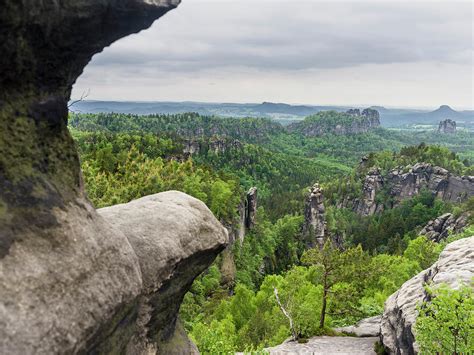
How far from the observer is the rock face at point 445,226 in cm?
8744

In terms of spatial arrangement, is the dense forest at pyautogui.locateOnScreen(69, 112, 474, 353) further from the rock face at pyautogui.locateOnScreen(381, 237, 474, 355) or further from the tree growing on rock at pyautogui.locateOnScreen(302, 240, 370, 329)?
the rock face at pyautogui.locateOnScreen(381, 237, 474, 355)

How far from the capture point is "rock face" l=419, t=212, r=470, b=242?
87.4 meters

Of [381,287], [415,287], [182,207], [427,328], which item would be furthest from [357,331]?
[182,207]

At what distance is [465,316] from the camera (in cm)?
1355

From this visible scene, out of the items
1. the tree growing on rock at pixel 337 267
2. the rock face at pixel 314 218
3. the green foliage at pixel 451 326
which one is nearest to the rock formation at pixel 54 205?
the green foliage at pixel 451 326

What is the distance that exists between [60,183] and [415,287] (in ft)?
73.2

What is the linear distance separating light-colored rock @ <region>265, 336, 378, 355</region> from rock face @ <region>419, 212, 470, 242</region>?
6534 centimetres

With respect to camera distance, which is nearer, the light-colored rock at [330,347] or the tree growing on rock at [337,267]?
the light-colored rock at [330,347]

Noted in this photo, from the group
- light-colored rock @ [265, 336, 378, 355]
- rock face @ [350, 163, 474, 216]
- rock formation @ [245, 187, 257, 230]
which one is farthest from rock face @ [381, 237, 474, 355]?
rock face @ [350, 163, 474, 216]

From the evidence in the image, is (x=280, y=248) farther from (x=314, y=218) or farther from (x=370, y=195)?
(x=370, y=195)

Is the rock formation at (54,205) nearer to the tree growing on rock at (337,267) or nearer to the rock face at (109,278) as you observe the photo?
the rock face at (109,278)

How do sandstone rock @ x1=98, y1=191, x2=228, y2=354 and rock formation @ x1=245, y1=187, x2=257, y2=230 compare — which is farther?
rock formation @ x1=245, y1=187, x2=257, y2=230

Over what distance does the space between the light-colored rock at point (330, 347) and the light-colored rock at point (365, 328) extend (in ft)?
3.66

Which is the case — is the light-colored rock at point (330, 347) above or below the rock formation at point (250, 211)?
above
